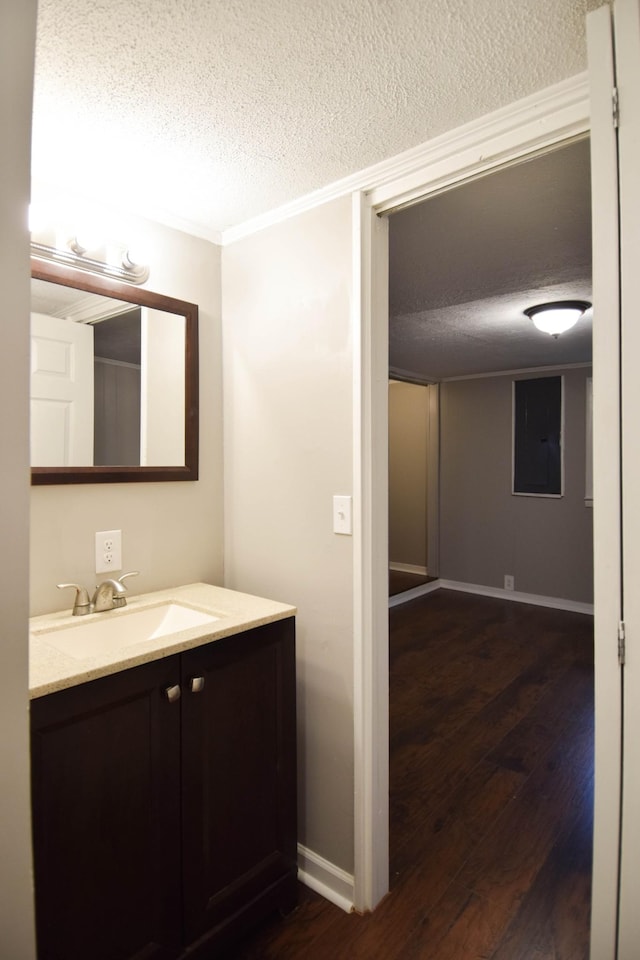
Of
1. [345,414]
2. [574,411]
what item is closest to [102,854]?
[345,414]

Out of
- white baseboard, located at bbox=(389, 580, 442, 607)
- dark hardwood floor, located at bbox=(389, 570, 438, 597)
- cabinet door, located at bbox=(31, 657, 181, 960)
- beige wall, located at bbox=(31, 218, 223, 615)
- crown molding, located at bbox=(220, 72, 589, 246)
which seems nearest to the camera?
cabinet door, located at bbox=(31, 657, 181, 960)

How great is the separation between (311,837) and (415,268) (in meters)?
2.38

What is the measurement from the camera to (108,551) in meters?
1.74

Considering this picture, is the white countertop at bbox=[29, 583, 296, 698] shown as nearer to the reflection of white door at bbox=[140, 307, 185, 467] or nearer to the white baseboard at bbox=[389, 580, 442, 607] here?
the reflection of white door at bbox=[140, 307, 185, 467]

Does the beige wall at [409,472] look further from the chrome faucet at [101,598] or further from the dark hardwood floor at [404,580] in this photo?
the chrome faucet at [101,598]

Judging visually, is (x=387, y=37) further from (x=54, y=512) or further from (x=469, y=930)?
(x=469, y=930)

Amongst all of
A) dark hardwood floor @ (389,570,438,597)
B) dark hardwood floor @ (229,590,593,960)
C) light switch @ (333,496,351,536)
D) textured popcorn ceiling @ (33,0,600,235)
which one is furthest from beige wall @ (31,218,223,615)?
dark hardwood floor @ (389,570,438,597)

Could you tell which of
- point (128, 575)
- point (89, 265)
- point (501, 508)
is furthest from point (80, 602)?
point (501, 508)

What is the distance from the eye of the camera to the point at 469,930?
158 cm

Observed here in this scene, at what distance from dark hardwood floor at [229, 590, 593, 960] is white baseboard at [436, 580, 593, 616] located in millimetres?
1026

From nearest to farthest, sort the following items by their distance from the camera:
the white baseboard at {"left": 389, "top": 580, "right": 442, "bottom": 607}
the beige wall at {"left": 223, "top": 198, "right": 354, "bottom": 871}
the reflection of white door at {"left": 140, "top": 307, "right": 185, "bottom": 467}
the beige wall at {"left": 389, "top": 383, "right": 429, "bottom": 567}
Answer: the beige wall at {"left": 223, "top": 198, "right": 354, "bottom": 871} < the reflection of white door at {"left": 140, "top": 307, "right": 185, "bottom": 467} < the white baseboard at {"left": 389, "top": 580, "right": 442, "bottom": 607} < the beige wall at {"left": 389, "top": 383, "right": 429, "bottom": 567}

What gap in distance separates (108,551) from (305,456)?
73cm

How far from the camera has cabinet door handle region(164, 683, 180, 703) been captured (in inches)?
51.9

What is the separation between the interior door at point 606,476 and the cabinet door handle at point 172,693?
959 mm
